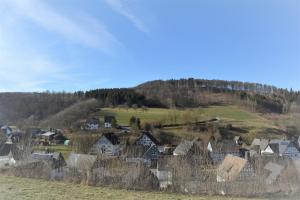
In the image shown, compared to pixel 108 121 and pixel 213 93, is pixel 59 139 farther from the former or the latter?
pixel 213 93

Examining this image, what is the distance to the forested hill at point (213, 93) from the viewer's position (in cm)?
8525

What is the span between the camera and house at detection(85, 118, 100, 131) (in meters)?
61.3

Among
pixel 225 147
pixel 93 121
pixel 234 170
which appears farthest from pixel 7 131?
pixel 234 170

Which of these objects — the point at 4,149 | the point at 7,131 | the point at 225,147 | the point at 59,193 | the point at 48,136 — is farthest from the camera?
the point at 7,131

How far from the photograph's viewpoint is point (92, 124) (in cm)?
6369

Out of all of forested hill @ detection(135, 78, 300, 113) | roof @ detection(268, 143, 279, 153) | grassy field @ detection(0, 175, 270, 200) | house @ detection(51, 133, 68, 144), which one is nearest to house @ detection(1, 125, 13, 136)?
house @ detection(51, 133, 68, 144)

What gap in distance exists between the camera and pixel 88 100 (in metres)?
76.9

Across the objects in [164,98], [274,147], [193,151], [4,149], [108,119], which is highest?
[164,98]

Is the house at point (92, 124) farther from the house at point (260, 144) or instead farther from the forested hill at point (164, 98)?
the house at point (260, 144)

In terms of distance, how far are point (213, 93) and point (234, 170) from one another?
274 feet

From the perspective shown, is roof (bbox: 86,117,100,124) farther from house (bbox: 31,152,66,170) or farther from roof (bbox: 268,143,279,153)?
house (bbox: 31,152,66,170)

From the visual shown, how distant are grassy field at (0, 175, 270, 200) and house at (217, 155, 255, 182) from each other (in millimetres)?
5657

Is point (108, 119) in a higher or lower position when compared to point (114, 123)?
higher

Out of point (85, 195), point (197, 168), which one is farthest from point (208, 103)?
point (85, 195)
